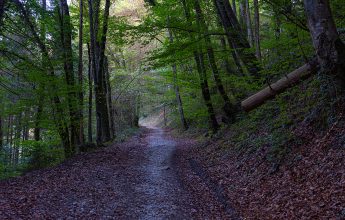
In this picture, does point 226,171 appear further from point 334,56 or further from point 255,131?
point 334,56

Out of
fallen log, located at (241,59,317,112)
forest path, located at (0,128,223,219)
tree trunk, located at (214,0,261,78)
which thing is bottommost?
forest path, located at (0,128,223,219)

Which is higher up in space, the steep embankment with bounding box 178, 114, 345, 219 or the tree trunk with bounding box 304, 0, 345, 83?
the tree trunk with bounding box 304, 0, 345, 83

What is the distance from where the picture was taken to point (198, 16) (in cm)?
1456

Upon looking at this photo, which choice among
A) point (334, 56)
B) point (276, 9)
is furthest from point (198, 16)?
point (334, 56)

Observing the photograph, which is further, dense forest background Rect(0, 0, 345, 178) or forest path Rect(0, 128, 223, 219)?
dense forest background Rect(0, 0, 345, 178)

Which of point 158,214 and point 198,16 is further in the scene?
point 198,16

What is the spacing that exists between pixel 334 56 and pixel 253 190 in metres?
3.59

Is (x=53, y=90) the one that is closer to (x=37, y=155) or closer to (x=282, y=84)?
(x=37, y=155)

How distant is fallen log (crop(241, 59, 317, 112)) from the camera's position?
9.68m

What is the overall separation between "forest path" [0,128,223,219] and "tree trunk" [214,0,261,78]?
5133mm

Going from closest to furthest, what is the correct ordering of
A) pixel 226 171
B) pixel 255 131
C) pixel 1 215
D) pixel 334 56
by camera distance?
pixel 1 215 → pixel 334 56 → pixel 226 171 → pixel 255 131

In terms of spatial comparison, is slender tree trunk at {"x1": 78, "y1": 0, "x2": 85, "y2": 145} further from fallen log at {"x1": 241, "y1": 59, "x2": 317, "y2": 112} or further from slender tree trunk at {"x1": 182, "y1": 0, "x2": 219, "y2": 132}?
fallen log at {"x1": 241, "y1": 59, "x2": 317, "y2": 112}

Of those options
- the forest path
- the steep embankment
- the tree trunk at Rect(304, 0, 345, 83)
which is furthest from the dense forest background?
the forest path

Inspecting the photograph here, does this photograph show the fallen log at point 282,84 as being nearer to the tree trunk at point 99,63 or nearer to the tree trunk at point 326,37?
the tree trunk at point 326,37
